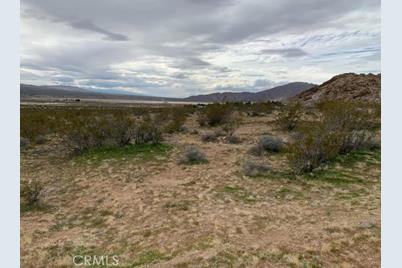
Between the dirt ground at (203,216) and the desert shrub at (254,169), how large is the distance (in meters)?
0.23

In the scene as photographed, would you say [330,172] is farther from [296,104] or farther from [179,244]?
[296,104]

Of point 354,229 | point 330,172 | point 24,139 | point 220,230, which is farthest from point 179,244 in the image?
point 24,139

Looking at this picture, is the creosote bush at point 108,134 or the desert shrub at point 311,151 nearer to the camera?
the desert shrub at point 311,151

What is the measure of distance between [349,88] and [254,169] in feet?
Answer: 135

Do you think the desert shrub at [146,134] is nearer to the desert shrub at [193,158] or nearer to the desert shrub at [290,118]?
the desert shrub at [193,158]

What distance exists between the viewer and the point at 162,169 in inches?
420

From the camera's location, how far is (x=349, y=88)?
46000 mm

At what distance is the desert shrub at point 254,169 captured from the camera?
9.72 meters

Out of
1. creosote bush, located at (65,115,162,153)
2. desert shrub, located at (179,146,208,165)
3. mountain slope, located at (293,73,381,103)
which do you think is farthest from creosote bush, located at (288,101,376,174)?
mountain slope, located at (293,73,381,103)

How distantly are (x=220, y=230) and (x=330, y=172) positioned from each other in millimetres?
5108

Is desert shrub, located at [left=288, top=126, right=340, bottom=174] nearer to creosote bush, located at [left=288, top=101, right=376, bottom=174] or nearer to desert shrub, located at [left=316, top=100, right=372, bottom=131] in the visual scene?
creosote bush, located at [left=288, top=101, right=376, bottom=174]

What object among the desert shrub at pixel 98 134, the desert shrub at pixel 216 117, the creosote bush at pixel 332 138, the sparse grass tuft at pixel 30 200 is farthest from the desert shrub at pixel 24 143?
the creosote bush at pixel 332 138

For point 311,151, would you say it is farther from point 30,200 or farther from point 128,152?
point 30,200

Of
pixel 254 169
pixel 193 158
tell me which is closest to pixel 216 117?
pixel 193 158
